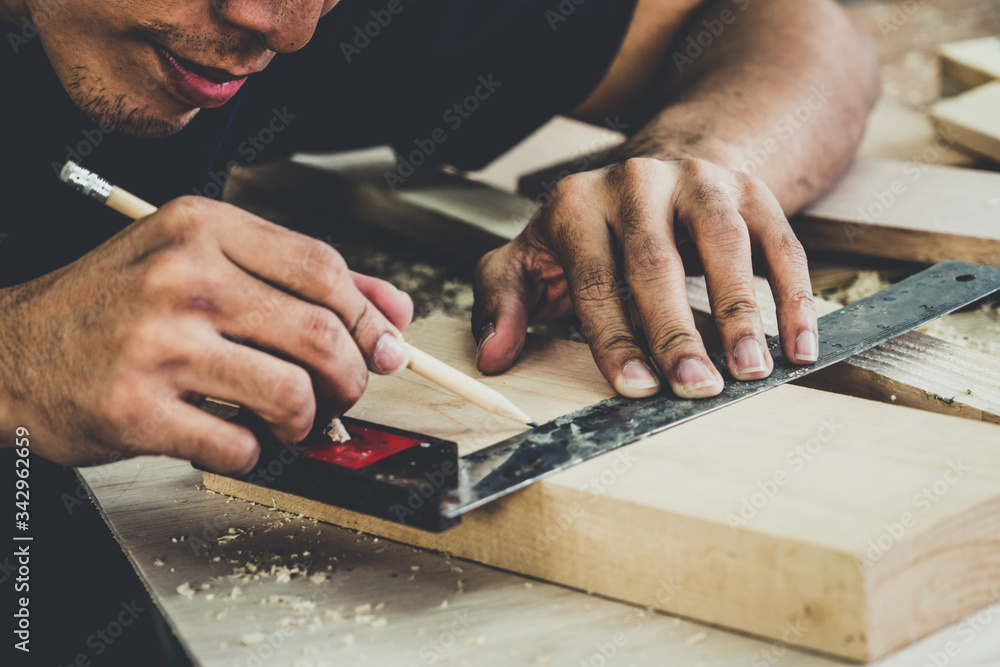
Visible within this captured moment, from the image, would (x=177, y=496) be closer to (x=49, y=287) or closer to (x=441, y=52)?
(x=49, y=287)

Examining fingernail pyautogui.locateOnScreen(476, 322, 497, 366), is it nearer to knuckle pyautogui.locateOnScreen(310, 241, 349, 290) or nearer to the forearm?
knuckle pyautogui.locateOnScreen(310, 241, 349, 290)

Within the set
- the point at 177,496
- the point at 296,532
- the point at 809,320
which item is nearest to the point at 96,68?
the point at 177,496

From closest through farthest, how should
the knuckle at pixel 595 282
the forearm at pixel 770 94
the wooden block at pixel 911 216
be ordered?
1. the knuckle at pixel 595 282
2. the wooden block at pixel 911 216
3. the forearm at pixel 770 94

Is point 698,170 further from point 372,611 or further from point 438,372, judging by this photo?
point 372,611

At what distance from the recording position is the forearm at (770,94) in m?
1.71

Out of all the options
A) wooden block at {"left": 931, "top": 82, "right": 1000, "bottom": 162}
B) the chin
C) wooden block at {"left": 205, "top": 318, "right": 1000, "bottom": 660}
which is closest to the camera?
wooden block at {"left": 205, "top": 318, "right": 1000, "bottom": 660}

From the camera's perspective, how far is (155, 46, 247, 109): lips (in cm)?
134

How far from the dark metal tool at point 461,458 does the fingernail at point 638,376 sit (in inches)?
0.8

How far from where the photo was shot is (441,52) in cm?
211

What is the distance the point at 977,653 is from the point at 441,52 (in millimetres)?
1782

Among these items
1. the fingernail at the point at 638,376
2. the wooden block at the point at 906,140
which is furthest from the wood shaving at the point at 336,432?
the wooden block at the point at 906,140

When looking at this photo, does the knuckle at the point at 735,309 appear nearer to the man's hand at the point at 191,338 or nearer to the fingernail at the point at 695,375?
the fingernail at the point at 695,375

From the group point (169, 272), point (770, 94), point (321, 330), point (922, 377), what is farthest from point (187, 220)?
point (770, 94)

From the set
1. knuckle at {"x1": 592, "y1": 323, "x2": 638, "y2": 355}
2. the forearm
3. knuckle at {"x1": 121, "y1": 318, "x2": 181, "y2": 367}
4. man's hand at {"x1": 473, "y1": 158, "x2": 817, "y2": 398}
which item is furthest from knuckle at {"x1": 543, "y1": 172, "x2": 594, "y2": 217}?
knuckle at {"x1": 121, "y1": 318, "x2": 181, "y2": 367}
